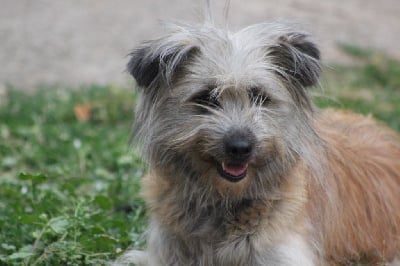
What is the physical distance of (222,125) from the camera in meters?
4.64

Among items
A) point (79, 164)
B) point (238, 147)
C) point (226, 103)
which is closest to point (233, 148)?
point (238, 147)

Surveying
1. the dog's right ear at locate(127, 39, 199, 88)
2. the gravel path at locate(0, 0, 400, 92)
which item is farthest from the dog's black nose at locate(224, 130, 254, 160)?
the gravel path at locate(0, 0, 400, 92)

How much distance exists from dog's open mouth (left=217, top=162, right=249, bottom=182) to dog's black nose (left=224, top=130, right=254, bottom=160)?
130 millimetres

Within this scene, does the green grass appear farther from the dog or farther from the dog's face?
the dog's face

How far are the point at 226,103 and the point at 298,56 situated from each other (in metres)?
0.50

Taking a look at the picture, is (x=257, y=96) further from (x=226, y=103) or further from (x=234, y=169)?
(x=234, y=169)

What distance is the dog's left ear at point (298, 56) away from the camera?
487cm

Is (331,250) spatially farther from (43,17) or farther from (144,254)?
(43,17)

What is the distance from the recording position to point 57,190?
668 centimetres

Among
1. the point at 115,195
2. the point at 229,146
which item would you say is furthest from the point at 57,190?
the point at 229,146

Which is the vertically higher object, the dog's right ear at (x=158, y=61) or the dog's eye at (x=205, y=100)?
the dog's right ear at (x=158, y=61)

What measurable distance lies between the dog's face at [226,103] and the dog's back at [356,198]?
19.8 inches

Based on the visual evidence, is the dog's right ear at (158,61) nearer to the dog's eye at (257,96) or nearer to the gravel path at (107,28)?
the dog's eye at (257,96)

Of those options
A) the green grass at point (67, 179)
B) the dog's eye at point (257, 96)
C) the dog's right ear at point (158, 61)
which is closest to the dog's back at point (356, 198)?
the dog's eye at point (257, 96)
